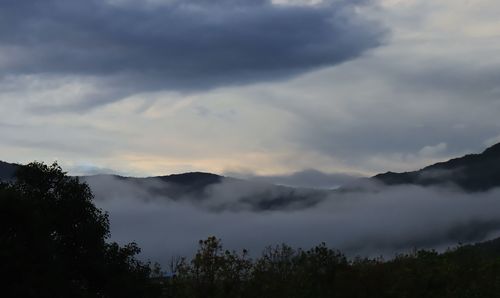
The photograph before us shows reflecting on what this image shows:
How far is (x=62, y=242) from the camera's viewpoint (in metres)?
65.6

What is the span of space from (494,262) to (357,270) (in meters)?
23.9

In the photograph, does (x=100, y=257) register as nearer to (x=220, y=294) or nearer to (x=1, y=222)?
(x=1, y=222)

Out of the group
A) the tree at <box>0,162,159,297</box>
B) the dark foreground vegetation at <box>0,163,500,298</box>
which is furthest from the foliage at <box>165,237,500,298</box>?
the tree at <box>0,162,159,297</box>

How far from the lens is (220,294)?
9075cm

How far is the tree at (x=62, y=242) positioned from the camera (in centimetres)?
5647

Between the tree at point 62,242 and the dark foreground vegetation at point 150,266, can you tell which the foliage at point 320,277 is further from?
the tree at point 62,242

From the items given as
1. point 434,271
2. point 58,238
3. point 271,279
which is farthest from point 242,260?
point 58,238

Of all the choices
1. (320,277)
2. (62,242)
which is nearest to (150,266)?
(62,242)

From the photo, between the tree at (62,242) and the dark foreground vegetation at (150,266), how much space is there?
0.30 feet

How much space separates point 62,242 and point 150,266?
16562 mm

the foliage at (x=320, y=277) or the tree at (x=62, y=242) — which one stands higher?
the tree at (x=62, y=242)

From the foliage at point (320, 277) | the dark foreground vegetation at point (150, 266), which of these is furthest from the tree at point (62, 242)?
the foliage at point (320, 277)

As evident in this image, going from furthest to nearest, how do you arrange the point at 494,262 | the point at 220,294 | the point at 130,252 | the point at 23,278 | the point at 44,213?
the point at 494,262 → the point at 220,294 → the point at 130,252 → the point at 44,213 → the point at 23,278

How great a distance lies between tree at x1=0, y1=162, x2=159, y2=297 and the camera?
5647 cm
